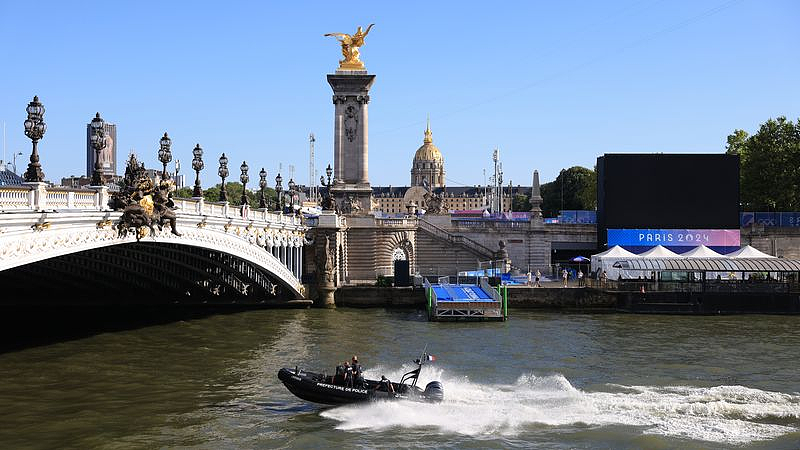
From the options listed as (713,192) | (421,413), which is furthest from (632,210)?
(421,413)

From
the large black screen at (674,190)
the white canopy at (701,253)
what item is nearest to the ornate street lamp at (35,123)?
the white canopy at (701,253)

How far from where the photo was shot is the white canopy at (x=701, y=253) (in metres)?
73.4

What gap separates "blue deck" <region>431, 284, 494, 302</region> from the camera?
63.8m

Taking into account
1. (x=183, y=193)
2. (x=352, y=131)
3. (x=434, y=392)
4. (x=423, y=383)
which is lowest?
(x=423, y=383)

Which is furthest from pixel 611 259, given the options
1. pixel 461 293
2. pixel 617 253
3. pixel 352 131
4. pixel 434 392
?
pixel 434 392

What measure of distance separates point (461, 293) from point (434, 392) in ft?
107

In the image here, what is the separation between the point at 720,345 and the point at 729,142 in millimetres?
60953

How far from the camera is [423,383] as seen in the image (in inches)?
1515

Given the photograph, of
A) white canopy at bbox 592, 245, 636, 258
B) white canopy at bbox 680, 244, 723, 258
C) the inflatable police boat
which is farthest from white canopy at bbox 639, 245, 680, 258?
the inflatable police boat

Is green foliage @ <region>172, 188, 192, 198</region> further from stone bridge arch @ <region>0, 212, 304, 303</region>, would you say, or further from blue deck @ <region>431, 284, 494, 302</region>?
blue deck @ <region>431, 284, 494, 302</region>

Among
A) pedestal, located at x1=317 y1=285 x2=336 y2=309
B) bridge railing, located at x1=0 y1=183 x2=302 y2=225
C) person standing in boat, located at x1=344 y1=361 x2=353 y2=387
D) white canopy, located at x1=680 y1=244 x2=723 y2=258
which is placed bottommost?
person standing in boat, located at x1=344 y1=361 x2=353 y2=387

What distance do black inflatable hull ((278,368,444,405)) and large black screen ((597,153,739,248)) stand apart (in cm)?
5143

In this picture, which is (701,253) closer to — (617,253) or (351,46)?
(617,253)

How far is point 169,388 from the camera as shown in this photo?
38.7 meters
